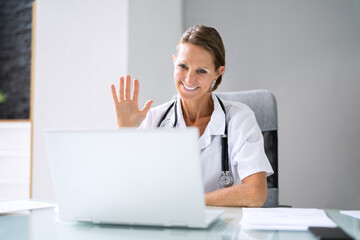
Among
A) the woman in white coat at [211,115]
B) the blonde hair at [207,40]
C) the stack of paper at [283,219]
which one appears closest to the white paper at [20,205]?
the woman in white coat at [211,115]

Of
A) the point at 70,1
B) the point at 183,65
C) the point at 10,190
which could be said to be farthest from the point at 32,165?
the point at 183,65

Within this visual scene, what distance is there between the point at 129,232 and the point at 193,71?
3.14ft

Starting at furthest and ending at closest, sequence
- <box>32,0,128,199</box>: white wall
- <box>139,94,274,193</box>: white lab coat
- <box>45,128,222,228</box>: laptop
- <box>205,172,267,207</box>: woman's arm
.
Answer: <box>32,0,128,199</box>: white wall < <box>139,94,274,193</box>: white lab coat < <box>205,172,267,207</box>: woman's arm < <box>45,128,222,228</box>: laptop

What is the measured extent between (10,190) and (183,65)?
216cm

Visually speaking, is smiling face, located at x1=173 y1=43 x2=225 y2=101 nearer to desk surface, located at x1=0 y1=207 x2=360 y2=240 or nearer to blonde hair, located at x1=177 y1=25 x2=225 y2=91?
blonde hair, located at x1=177 y1=25 x2=225 y2=91

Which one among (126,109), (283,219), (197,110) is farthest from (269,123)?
(283,219)

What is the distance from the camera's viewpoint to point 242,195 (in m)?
1.33

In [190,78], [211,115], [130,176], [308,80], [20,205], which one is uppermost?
[308,80]

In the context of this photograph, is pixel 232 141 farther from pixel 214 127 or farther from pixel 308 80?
pixel 308 80

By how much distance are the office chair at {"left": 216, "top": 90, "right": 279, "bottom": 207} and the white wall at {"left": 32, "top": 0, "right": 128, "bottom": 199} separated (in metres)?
1.08

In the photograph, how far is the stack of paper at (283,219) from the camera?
0.86 m

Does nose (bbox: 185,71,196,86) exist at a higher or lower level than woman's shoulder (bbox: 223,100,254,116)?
higher

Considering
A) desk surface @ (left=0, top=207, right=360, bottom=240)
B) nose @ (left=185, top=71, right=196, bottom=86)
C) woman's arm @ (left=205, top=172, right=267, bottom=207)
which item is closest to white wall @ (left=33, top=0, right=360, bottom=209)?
nose @ (left=185, top=71, right=196, bottom=86)

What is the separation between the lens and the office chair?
1.71 metres
